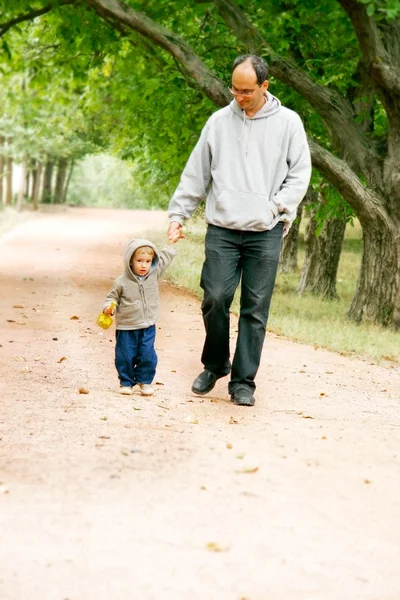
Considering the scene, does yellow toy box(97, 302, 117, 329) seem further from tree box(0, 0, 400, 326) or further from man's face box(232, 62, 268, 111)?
tree box(0, 0, 400, 326)

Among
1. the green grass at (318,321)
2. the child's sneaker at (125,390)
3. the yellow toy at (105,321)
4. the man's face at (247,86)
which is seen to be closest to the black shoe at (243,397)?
the child's sneaker at (125,390)

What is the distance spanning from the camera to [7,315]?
11602mm

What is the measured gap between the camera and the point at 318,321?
1318 centimetres

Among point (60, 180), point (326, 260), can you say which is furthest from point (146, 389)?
point (60, 180)

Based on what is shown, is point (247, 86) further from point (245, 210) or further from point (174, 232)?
point (174, 232)

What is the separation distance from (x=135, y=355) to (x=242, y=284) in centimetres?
96

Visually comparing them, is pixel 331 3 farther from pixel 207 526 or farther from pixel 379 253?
pixel 207 526

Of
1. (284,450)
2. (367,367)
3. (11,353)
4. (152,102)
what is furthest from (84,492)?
(152,102)

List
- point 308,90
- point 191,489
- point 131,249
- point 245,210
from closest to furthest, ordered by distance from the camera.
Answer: point 191,489 → point 245,210 → point 131,249 → point 308,90

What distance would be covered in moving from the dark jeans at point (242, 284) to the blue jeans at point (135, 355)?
1.45ft

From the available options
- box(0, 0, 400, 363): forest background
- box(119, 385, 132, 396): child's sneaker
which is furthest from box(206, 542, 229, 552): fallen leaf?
box(0, 0, 400, 363): forest background

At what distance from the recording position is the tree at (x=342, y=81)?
12.2 m

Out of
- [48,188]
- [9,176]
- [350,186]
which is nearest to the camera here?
[350,186]

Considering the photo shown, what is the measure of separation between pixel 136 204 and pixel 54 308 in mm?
61170
